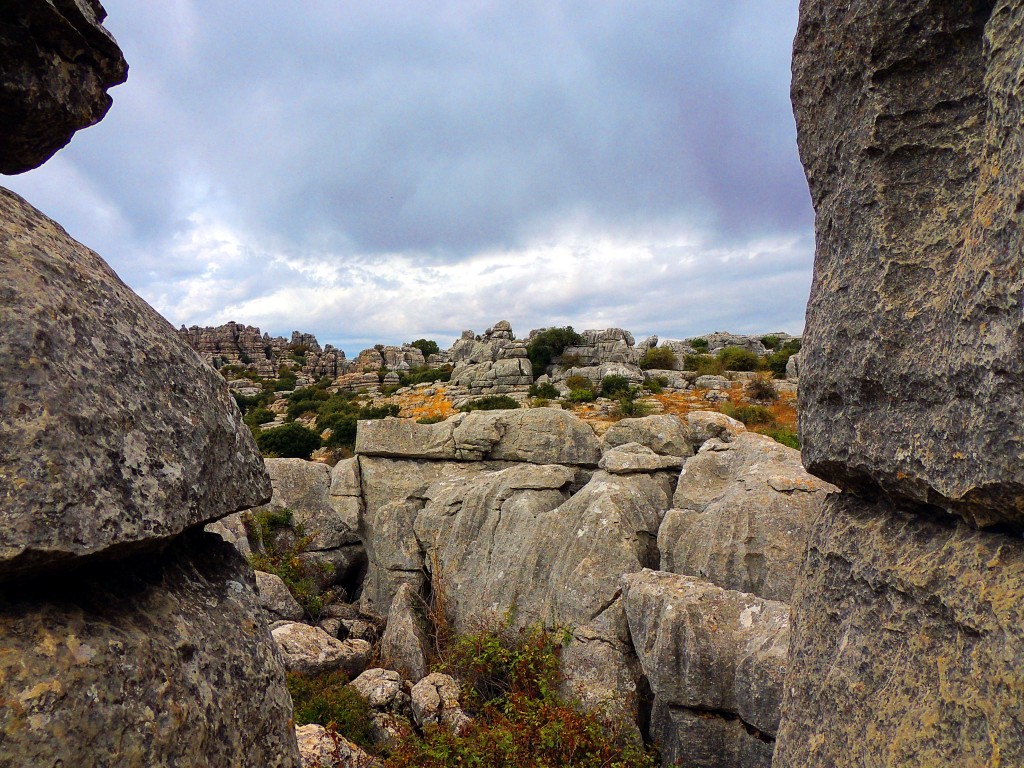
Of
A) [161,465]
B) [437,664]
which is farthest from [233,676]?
[437,664]

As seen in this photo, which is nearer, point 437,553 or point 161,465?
point 161,465

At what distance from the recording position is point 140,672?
5.29 feet

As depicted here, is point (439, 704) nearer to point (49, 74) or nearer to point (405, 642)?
point (405, 642)

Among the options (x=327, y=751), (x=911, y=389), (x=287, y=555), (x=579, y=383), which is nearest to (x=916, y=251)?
(x=911, y=389)

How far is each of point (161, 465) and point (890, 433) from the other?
8.02 ft

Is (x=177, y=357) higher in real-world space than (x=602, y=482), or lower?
higher

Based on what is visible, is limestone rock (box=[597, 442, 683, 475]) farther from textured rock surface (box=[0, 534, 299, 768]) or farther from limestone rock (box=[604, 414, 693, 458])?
textured rock surface (box=[0, 534, 299, 768])

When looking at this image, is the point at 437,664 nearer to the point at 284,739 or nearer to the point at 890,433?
the point at 284,739

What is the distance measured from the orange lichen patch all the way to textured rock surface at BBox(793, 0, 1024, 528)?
2710 centimetres

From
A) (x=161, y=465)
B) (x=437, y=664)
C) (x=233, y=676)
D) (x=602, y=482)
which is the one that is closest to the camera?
(x=161, y=465)

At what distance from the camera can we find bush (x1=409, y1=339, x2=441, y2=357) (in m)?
76.6

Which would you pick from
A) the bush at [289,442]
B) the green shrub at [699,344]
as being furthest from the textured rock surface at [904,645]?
the green shrub at [699,344]

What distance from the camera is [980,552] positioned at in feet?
5.46

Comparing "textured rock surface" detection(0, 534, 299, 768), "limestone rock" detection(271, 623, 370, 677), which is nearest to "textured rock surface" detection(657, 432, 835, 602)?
"limestone rock" detection(271, 623, 370, 677)
